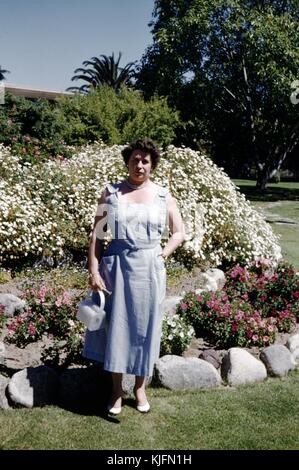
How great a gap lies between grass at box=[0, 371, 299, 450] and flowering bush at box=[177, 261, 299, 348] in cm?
98

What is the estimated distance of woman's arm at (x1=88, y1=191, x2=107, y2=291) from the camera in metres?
3.46

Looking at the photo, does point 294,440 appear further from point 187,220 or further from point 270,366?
point 187,220

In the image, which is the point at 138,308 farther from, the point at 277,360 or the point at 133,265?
the point at 277,360

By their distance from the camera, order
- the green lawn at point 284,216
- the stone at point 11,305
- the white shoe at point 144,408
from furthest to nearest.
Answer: the green lawn at point 284,216 < the stone at point 11,305 < the white shoe at point 144,408

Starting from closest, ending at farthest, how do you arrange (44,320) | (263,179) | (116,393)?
(116,393) → (44,320) → (263,179)

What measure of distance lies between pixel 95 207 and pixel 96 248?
12.6 feet

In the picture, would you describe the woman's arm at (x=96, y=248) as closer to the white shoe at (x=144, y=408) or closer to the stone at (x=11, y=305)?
the white shoe at (x=144, y=408)

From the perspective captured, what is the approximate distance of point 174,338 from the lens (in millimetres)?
4570

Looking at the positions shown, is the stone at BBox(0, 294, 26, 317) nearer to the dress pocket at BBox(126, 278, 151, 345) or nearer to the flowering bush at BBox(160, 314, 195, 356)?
the flowering bush at BBox(160, 314, 195, 356)

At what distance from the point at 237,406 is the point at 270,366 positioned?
2.51 feet

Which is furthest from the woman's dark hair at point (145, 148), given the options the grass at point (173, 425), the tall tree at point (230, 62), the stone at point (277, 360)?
the tall tree at point (230, 62)

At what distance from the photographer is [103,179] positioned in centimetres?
767

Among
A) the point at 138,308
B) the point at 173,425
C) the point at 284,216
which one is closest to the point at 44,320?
the point at 138,308

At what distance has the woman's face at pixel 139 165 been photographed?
3.46m
